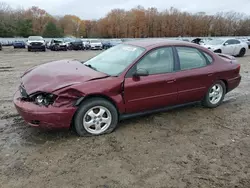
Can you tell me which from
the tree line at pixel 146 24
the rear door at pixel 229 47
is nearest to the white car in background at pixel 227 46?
the rear door at pixel 229 47

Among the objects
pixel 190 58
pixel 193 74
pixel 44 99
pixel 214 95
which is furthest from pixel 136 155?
pixel 214 95

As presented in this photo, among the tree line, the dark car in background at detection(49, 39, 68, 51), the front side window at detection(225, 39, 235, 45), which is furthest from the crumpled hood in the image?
the tree line

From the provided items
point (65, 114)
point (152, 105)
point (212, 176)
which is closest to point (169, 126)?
point (152, 105)

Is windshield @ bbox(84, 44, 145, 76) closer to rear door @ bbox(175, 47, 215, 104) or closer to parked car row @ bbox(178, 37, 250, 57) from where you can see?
rear door @ bbox(175, 47, 215, 104)

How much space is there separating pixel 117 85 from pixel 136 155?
116cm

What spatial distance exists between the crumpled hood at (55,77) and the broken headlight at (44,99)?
8cm

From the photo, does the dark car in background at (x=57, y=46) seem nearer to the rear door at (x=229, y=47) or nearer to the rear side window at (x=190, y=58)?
the rear door at (x=229, y=47)

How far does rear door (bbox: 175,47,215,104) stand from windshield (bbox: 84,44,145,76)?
2.94 ft

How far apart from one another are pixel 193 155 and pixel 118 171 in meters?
1.14

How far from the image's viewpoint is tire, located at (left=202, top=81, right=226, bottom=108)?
5164 mm

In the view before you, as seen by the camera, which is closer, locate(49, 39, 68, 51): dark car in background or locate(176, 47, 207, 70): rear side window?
locate(176, 47, 207, 70): rear side window

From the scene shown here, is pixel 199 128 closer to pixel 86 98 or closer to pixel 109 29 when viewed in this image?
pixel 86 98

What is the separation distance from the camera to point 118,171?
118 inches

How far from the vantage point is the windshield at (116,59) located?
4.12 metres
